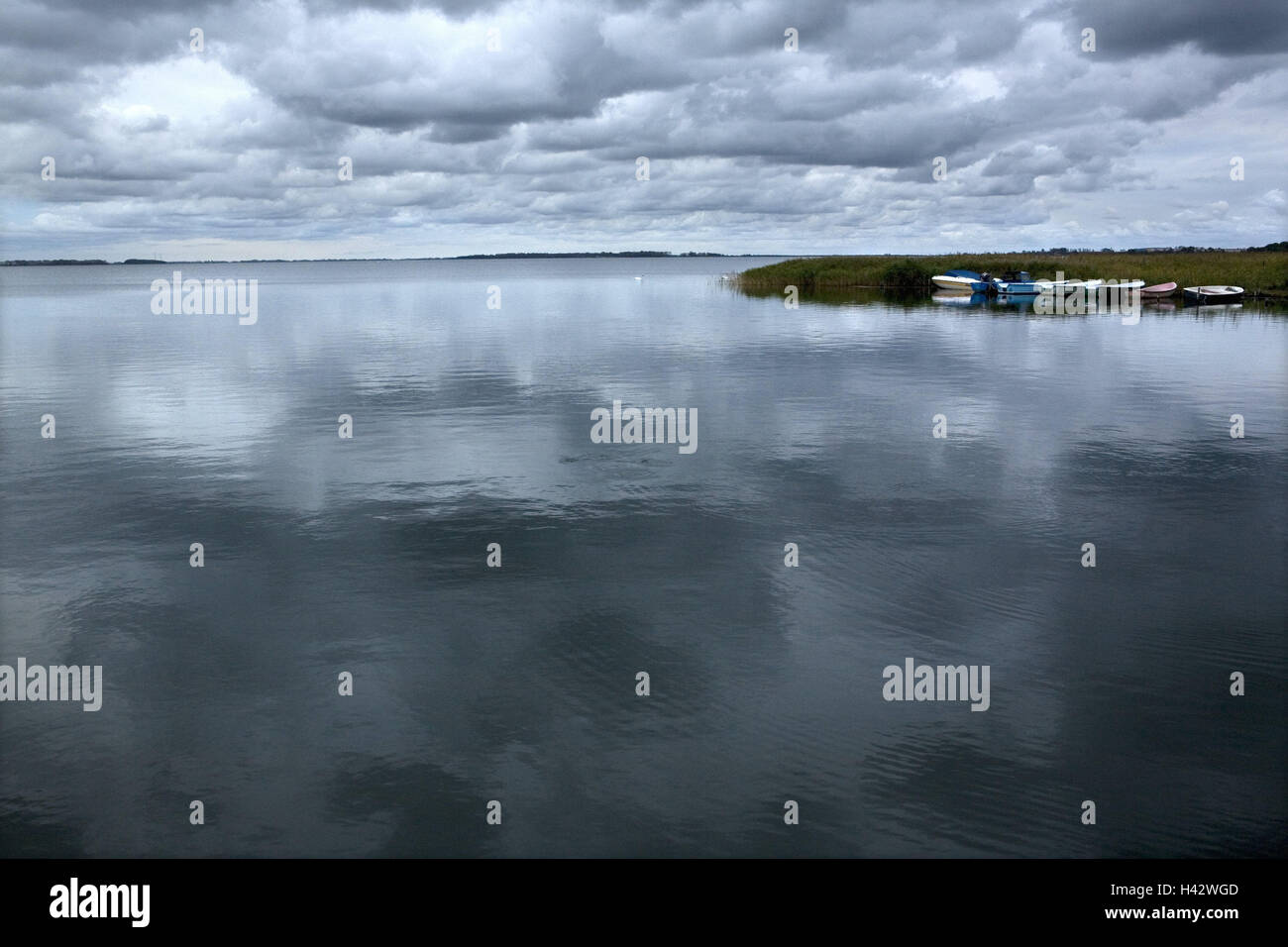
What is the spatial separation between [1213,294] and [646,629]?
410 feet

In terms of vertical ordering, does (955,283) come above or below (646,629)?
above

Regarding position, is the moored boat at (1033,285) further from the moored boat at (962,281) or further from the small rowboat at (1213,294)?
the small rowboat at (1213,294)

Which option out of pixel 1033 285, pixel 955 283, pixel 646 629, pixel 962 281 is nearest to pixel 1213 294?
pixel 1033 285

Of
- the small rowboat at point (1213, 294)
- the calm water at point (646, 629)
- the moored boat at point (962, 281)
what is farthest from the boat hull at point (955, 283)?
the calm water at point (646, 629)

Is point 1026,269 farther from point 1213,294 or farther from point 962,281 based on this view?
point 1213,294

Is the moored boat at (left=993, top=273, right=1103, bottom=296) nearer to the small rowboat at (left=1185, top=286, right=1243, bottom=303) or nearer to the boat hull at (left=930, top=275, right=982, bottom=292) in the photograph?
the boat hull at (left=930, top=275, right=982, bottom=292)

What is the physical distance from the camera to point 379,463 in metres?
35.8

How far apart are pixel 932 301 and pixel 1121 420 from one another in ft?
288

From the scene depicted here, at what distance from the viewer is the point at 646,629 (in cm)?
2127

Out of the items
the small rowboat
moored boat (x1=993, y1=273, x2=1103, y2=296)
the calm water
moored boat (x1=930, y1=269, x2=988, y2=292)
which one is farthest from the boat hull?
the calm water

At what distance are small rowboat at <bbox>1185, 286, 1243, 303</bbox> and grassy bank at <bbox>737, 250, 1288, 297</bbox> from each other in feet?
19.4

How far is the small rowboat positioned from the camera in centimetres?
11994
